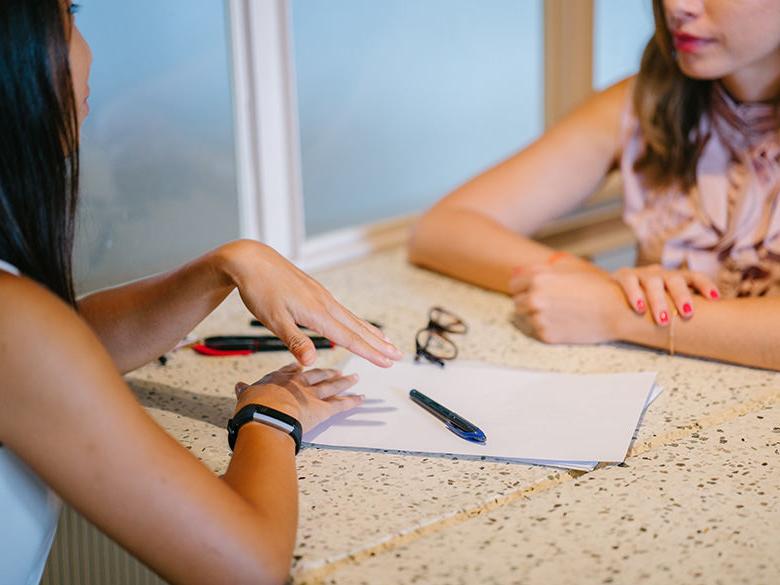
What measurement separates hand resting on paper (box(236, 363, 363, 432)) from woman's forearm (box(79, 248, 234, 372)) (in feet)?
0.35

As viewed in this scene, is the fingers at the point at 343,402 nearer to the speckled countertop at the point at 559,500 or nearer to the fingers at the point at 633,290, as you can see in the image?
the speckled countertop at the point at 559,500

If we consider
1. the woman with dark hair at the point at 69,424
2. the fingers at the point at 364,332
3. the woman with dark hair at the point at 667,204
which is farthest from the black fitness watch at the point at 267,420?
the woman with dark hair at the point at 667,204

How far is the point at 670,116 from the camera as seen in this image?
151 cm

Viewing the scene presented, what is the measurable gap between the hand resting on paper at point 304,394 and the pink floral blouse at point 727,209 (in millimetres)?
641

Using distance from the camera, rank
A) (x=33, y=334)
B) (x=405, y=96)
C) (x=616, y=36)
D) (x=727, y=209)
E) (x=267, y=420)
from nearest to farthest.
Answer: (x=33, y=334)
(x=267, y=420)
(x=727, y=209)
(x=405, y=96)
(x=616, y=36)

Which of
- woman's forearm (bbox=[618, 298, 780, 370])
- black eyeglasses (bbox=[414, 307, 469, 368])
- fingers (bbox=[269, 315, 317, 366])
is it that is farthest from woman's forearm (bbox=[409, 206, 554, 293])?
fingers (bbox=[269, 315, 317, 366])

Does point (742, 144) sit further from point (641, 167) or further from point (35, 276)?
point (35, 276)

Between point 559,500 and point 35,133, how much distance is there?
54 centimetres

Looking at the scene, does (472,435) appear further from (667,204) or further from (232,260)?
(667,204)

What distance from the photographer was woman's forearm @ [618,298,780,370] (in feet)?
4.01

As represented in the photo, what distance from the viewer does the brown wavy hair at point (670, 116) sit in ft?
4.95

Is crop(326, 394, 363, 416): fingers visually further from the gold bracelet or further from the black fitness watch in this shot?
the gold bracelet

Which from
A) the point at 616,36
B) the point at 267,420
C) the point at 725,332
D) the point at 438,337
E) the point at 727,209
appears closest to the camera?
the point at 267,420

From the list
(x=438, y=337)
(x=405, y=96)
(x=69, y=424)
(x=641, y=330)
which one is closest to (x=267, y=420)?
(x=69, y=424)
